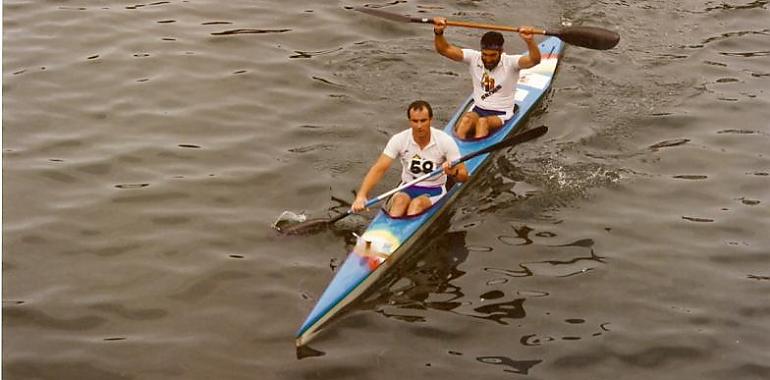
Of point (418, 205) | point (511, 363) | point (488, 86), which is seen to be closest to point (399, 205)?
point (418, 205)

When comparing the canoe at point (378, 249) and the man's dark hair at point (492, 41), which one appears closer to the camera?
the canoe at point (378, 249)

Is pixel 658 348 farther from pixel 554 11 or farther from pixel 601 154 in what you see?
pixel 554 11

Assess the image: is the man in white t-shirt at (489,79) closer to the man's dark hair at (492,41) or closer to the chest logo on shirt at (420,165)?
the man's dark hair at (492,41)

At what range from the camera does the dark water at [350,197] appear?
8.46 metres

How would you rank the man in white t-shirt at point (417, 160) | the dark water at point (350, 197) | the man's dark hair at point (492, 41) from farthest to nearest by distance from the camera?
the man's dark hair at point (492, 41) → the man in white t-shirt at point (417, 160) → the dark water at point (350, 197)

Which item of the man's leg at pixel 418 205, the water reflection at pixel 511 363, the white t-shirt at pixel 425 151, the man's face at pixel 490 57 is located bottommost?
the water reflection at pixel 511 363

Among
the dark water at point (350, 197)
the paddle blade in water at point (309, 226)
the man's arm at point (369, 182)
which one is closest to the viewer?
the dark water at point (350, 197)

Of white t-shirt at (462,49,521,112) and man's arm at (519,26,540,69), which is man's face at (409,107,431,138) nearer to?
man's arm at (519,26,540,69)

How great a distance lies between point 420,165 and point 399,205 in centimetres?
51

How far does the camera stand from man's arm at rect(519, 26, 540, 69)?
10.8 meters

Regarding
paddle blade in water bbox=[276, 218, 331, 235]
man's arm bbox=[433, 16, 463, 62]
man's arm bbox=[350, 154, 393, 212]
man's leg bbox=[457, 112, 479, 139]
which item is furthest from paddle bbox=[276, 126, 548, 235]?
man's arm bbox=[433, 16, 463, 62]

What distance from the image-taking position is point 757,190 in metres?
11.2

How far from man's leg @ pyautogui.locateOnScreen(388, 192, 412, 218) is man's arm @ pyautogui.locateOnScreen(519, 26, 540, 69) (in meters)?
2.67

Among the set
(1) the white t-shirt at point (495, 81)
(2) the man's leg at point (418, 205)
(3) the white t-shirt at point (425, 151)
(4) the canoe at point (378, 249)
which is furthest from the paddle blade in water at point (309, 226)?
(1) the white t-shirt at point (495, 81)
